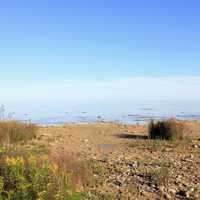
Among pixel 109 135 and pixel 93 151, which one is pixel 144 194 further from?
pixel 109 135

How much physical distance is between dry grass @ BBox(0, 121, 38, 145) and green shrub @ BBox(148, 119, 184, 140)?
389 cm

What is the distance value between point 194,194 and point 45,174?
2.53m

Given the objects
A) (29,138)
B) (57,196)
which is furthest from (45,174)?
(29,138)

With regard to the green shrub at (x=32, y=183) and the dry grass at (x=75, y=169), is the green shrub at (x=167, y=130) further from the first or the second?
the green shrub at (x=32, y=183)

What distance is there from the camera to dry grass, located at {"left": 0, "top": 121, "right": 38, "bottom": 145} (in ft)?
42.9

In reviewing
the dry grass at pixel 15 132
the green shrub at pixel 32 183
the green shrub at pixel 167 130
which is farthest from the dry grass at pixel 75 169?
the green shrub at pixel 167 130

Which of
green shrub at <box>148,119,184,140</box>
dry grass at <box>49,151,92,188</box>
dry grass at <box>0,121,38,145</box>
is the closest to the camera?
dry grass at <box>49,151,92,188</box>

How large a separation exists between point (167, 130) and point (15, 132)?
4.80 meters

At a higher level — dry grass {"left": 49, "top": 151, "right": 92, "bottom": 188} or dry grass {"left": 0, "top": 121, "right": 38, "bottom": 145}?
dry grass {"left": 0, "top": 121, "right": 38, "bottom": 145}

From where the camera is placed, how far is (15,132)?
1354 centimetres

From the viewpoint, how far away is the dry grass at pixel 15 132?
13.1 m

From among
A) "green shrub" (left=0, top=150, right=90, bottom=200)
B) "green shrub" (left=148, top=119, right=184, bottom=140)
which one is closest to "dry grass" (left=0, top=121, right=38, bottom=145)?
"green shrub" (left=148, top=119, right=184, bottom=140)

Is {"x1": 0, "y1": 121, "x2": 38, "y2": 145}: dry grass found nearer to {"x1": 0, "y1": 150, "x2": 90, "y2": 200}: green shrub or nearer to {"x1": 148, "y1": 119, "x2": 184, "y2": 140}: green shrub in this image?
{"x1": 148, "y1": 119, "x2": 184, "y2": 140}: green shrub

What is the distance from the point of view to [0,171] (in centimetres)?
623
